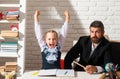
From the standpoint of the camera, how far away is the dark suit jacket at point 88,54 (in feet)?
8.74

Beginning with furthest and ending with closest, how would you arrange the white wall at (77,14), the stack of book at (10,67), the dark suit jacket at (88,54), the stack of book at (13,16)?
1. the white wall at (77,14)
2. the stack of book at (10,67)
3. the stack of book at (13,16)
4. the dark suit jacket at (88,54)

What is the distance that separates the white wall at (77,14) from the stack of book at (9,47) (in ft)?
1.80

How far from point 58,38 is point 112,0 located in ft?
4.05

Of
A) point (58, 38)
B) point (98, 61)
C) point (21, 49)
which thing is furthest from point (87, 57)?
point (21, 49)

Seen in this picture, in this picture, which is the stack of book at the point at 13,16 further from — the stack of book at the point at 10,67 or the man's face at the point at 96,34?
the man's face at the point at 96,34

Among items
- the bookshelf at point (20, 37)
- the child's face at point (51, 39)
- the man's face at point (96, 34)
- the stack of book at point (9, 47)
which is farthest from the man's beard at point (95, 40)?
the stack of book at point (9, 47)

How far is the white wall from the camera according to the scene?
12.0 ft

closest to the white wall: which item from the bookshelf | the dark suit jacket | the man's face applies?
the bookshelf

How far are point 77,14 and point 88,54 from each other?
1.07 m

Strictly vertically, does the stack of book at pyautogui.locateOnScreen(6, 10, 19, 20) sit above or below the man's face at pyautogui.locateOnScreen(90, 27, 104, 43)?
above

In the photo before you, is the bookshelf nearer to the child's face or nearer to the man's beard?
the child's face

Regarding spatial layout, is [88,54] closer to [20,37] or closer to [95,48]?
[95,48]

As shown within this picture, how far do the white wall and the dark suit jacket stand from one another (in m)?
0.83

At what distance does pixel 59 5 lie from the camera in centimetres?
365
